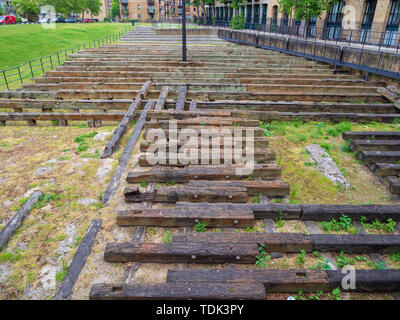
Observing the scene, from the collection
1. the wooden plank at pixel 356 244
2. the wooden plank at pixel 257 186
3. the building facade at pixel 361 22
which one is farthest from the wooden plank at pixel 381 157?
the building facade at pixel 361 22

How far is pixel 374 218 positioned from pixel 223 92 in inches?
276

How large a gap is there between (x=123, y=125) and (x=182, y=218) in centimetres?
457

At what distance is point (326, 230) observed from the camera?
4.39 metres

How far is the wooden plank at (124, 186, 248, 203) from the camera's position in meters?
4.84

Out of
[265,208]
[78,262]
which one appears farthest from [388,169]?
[78,262]

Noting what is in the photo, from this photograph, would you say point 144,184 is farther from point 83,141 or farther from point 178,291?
point 83,141

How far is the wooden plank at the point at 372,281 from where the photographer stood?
3393mm

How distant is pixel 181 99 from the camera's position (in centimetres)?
944

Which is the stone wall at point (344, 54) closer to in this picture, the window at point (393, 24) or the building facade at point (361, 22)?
the building facade at point (361, 22)

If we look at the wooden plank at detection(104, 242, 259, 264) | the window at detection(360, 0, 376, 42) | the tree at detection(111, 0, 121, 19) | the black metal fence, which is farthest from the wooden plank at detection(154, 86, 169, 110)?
the tree at detection(111, 0, 121, 19)

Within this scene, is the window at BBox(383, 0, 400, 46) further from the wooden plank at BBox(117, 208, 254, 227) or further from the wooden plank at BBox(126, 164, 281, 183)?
the wooden plank at BBox(117, 208, 254, 227)

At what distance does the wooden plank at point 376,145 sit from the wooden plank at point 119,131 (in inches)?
237
